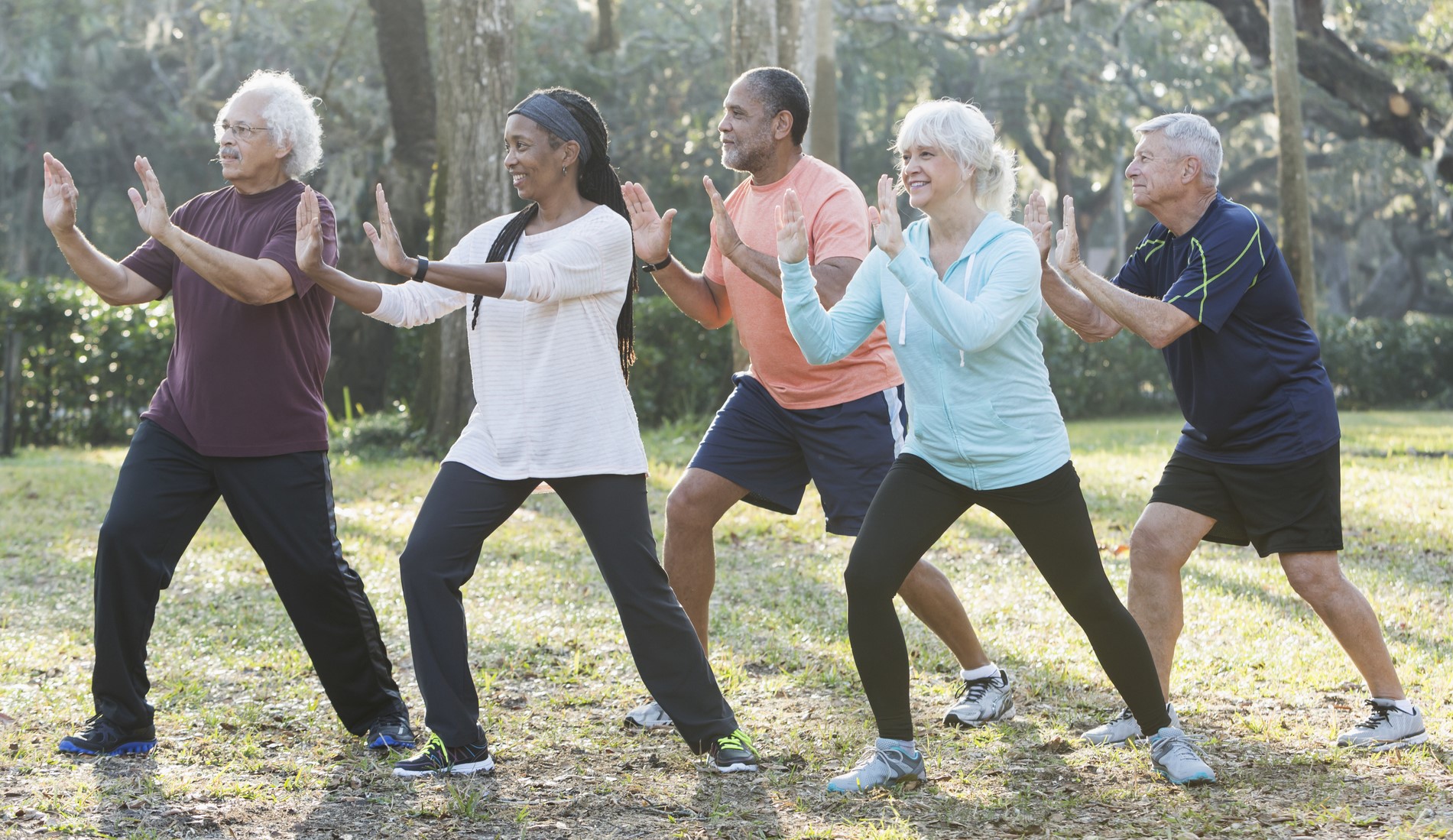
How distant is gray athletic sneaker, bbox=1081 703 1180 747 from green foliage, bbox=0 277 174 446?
515 inches

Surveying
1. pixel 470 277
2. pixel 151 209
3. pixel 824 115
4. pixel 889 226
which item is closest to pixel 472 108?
pixel 824 115

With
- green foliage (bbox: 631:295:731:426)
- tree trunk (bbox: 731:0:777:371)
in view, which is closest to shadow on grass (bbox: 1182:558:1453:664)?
tree trunk (bbox: 731:0:777:371)

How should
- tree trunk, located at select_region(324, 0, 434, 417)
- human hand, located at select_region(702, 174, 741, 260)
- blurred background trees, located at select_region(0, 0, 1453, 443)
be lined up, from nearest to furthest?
1. human hand, located at select_region(702, 174, 741, 260)
2. blurred background trees, located at select_region(0, 0, 1453, 443)
3. tree trunk, located at select_region(324, 0, 434, 417)

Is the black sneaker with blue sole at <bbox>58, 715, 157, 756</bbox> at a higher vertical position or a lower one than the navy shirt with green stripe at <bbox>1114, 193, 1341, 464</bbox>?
lower

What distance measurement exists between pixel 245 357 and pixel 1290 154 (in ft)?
40.9

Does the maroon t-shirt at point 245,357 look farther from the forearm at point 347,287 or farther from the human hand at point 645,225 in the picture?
the human hand at point 645,225

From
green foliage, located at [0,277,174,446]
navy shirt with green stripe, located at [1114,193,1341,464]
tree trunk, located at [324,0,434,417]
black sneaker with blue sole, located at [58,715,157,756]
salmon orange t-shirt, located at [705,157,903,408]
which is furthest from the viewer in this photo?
tree trunk, located at [324,0,434,417]

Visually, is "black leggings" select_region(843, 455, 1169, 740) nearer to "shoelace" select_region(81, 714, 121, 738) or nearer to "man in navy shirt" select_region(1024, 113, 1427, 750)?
"man in navy shirt" select_region(1024, 113, 1427, 750)

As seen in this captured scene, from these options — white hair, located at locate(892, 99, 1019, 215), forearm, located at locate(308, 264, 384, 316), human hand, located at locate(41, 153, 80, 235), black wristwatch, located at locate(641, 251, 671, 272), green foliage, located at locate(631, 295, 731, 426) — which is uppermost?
white hair, located at locate(892, 99, 1019, 215)

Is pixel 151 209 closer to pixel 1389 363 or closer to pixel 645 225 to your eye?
pixel 645 225

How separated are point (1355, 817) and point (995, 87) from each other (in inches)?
1300

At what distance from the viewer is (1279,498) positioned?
184 inches

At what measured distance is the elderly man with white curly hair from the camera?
4.59 m

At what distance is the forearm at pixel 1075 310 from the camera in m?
4.56
